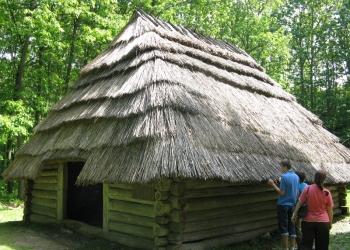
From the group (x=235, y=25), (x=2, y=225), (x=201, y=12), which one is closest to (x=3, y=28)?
(x=2, y=225)

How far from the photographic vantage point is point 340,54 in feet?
81.6

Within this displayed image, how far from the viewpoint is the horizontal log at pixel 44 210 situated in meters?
9.39

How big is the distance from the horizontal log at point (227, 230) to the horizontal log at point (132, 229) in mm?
817

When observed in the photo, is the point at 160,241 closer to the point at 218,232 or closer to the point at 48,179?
the point at 218,232

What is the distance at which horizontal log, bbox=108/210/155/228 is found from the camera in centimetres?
657

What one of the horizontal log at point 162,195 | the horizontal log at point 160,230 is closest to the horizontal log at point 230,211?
the horizontal log at point 160,230

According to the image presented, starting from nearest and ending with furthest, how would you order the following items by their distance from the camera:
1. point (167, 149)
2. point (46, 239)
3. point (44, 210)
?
1. point (167, 149)
2. point (46, 239)
3. point (44, 210)

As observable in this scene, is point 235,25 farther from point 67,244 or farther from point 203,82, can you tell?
point 67,244

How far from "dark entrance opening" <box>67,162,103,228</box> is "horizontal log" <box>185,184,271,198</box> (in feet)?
14.0

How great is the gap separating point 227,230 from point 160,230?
1755mm

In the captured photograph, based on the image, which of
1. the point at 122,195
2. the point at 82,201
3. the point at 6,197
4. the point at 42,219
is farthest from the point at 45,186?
the point at 6,197

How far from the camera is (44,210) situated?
32.1ft

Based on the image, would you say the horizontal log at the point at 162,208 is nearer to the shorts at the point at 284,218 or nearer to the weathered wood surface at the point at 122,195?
the weathered wood surface at the point at 122,195

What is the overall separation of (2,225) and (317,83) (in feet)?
82.8
